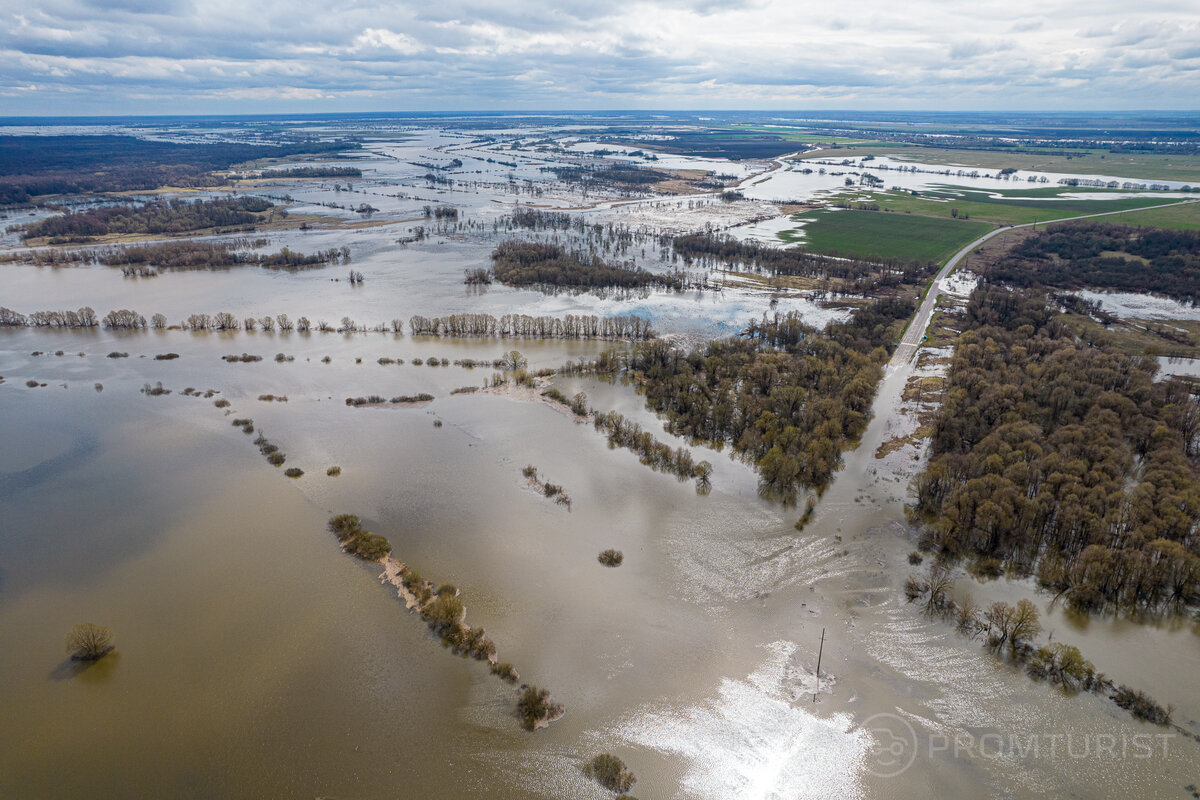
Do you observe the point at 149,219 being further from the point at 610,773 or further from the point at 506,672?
the point at 610,773

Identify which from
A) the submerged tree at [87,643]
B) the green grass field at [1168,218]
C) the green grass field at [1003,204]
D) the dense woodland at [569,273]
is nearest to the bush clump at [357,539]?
the submerged tree at [87,643]

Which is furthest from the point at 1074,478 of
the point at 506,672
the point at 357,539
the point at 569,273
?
the point at 569,273

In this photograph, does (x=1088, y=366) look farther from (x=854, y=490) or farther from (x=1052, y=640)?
(x=1052, y=640)

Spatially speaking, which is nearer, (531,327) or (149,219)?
(531,327)

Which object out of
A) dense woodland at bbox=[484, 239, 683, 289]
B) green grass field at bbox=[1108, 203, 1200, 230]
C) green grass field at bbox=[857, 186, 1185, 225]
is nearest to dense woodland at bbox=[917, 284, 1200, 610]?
dense woodland at bbox=[484, 239, 683, 289]

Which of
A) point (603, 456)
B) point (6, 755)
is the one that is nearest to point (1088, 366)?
point (603, 456)
